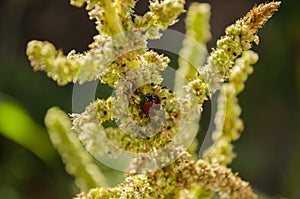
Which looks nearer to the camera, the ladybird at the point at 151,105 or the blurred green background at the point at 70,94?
the ladybird at the point at 151,105

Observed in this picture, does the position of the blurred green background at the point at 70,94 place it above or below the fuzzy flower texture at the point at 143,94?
above

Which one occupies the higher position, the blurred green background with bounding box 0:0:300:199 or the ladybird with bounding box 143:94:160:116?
the blurred green background with bounding box 0:0:300:199

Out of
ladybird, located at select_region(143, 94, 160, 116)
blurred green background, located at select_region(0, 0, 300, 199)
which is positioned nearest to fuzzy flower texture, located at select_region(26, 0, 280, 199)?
ladybird, located at select_region(143, 94, 160, 116)

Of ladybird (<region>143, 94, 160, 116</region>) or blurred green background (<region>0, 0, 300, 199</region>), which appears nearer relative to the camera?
ladybird (<region>143, 94, 160, 116</region>)

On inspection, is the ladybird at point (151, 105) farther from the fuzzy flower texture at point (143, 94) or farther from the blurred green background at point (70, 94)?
the blurred green background at point (70, 94)

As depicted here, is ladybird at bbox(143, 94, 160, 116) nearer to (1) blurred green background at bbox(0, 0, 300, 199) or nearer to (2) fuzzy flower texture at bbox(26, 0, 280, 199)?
(2) fuzzy flower texture at bbox(26, 0, 280, 199)

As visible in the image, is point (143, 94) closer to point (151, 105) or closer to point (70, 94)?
point (151, 105)

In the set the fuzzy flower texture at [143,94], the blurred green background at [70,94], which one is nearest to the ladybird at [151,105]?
the fuzzy flower texture at [143,94]
